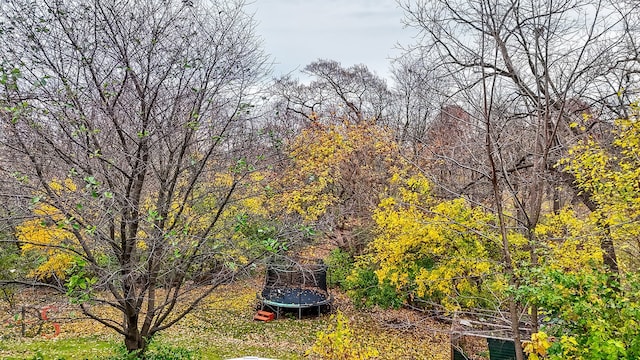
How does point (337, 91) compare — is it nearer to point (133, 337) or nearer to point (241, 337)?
point (241, 337)

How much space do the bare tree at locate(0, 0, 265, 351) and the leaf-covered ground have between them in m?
3.23

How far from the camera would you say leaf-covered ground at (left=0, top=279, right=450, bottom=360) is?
343 inches

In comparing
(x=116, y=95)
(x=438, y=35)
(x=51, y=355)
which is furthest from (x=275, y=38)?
(x=51, y=355)

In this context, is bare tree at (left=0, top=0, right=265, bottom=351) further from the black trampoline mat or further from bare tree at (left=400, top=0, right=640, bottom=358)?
the black trampoline mat

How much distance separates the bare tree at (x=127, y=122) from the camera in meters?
4.31

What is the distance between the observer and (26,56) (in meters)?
4.38

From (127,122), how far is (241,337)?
8.04m

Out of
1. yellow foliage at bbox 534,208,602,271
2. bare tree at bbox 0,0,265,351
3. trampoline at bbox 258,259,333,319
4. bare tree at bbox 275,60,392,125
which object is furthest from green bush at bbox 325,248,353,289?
bare tree at bbox 0,0,265,351

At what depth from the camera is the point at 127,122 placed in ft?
15.9

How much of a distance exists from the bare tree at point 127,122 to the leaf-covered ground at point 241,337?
3229 millimetres

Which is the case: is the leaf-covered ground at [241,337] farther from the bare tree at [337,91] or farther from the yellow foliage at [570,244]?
the bare tree at [337,91]

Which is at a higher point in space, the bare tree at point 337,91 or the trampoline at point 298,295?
the bare tree at point 337,91

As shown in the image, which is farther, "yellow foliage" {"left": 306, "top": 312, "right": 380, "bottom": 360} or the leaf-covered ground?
the leaf-covered ground

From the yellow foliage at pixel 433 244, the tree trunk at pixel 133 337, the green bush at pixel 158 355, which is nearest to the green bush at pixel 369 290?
the yellow foliage at pixel 433 244
